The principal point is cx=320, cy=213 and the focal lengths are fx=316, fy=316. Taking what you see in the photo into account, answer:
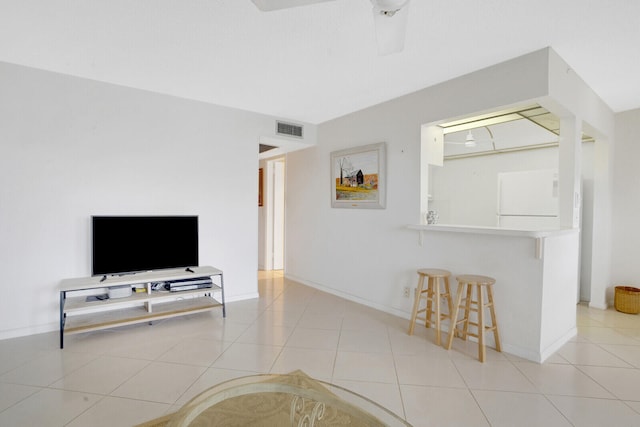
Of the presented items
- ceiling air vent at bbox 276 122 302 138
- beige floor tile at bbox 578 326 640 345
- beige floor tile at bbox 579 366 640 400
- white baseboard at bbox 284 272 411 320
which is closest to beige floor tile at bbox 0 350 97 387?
white baseboard at bbox 284 272 411 320

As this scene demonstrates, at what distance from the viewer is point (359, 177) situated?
158 inches

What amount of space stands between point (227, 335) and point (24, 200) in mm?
2215

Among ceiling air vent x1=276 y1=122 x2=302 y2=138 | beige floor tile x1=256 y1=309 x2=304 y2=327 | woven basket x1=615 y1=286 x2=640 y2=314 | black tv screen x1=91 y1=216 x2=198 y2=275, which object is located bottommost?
beige floor tile x1=256 y1=309 x2=304 y2=327

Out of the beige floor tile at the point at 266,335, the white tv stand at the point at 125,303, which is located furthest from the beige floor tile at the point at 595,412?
the white tv stand at the point at 125,303

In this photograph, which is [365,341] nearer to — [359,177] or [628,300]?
[359,177]

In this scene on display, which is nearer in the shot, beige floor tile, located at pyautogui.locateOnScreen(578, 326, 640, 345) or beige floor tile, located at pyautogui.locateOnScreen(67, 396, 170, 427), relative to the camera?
beige floor tile, located at pyautogui.locateOnScreen(67, 396, 170, 427)

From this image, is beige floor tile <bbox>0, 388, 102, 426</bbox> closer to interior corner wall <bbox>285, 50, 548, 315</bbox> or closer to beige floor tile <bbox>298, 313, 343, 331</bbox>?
beige floor tile <bbox>298, 313, 343, 331</bbox>

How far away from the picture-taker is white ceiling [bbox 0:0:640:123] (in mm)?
1996

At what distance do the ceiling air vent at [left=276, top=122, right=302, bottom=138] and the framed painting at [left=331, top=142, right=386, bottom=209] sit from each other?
644 mm

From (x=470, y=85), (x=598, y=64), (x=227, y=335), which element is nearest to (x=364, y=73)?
(x=470, y=85)

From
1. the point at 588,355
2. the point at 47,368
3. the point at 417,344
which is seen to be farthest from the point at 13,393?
the point at 588,355

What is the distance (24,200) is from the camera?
9.41ft

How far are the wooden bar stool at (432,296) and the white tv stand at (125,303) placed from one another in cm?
203

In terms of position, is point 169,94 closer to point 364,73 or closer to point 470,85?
point 364,73
